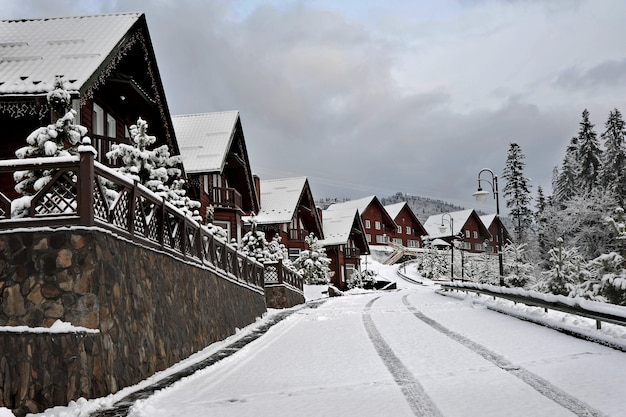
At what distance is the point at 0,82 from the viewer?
18.1m

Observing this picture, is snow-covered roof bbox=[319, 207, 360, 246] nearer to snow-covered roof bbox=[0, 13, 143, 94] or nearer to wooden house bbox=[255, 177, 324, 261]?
wooden house bbox=[255, 177, 324, 261]

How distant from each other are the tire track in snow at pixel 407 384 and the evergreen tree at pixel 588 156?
53.2 meters

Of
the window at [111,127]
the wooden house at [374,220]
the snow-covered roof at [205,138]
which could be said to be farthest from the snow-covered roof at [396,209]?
the window at [111,127]

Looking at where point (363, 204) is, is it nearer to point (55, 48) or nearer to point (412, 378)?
point (55, 48)

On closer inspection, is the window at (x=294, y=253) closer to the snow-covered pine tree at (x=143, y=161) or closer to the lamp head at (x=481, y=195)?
the lamp head at (x=481, y=195)

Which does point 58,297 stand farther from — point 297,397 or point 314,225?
point 314,225

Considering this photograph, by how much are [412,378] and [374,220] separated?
83.9 m

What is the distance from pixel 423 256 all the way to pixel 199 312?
65095mm

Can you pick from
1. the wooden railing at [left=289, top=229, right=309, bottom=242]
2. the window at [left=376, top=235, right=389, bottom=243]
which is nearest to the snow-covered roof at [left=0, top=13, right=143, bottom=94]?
the wooden railing at [left=289, top=229, right=309, bottom=242]

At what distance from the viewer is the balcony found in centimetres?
3769

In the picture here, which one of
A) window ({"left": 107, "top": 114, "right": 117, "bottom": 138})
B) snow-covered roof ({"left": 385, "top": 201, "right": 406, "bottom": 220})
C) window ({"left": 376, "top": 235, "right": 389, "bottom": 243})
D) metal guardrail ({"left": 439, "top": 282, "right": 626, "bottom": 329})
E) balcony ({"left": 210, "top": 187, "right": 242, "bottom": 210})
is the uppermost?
snow-covered roof ({"left": 385, "top": 201, "right": 406, "bottom": 220})

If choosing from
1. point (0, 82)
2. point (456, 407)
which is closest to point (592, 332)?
point (456, 407)

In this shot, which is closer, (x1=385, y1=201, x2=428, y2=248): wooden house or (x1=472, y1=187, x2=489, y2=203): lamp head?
(x1=472, y1=187, x2=489, y2=203): lamp head

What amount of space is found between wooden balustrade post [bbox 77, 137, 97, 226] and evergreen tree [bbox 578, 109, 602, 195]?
57.6 meters
